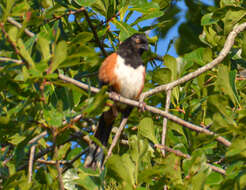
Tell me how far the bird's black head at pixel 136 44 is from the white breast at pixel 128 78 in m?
0.23

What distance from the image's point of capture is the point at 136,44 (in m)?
3.84

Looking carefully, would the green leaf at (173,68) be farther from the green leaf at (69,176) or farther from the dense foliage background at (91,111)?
the green leaf at (69,176)

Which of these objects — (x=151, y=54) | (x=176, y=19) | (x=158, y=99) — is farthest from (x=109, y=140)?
(x=176, y=19)

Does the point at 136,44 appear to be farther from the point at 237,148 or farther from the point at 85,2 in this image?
the point at 237,148

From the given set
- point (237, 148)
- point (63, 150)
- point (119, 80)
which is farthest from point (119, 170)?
point (119, 80)

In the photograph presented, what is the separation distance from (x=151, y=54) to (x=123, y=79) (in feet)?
2.00

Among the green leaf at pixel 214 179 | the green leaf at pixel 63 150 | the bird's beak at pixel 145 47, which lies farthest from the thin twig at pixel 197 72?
the green leaf at pixel 214 179

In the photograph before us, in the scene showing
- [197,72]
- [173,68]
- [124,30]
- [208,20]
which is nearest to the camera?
[197,72]

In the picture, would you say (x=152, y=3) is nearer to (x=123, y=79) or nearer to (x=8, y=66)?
(x=123, y=79)

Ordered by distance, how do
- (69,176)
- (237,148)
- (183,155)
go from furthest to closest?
(69,176), (183,155), (237,148)

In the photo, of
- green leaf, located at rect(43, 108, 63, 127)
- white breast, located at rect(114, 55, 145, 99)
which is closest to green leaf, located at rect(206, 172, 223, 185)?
green leaf, located at rect(43, 108, 63, 127)

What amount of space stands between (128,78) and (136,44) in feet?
1.47

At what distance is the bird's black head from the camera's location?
3811 millimetres

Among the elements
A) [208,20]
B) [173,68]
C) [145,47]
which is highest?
[208,20]
